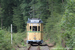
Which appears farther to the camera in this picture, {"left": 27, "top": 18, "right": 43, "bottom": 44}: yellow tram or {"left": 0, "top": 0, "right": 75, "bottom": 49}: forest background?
{"left": 0, "top": 0, "right": 75, "bottom": 49}: forest background

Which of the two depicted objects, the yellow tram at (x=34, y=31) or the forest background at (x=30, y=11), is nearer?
the yellow tram at (x=34, y=31)

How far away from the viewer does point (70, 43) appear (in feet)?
24.4

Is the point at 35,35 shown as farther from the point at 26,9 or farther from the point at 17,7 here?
the point at 17,7

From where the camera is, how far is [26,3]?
1197 inches

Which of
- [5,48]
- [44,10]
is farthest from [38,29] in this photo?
[44,10]

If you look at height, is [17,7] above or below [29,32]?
above

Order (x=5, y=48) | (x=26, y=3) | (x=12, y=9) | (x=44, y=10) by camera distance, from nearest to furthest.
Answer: (x=5, y=48), (x=44, y=10), (x=26, y=3), (x=12, y=9)

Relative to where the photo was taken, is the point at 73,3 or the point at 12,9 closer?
the point at 73,3

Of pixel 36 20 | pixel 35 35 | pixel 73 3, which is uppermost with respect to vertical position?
pixel 73 3

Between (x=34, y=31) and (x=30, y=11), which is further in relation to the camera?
(x=30, y=11)

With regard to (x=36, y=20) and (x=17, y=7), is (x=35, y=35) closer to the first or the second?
(x=36, y=20)

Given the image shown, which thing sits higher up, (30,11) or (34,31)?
(30,11)

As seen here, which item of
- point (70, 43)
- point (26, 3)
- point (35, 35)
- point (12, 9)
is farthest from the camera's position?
A: point (12, 9)

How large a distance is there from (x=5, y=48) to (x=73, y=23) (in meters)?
4.46
